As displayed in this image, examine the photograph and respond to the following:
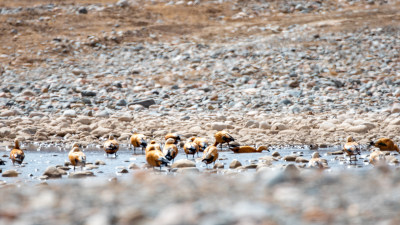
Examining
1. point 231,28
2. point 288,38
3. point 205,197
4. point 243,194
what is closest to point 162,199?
point 205,197

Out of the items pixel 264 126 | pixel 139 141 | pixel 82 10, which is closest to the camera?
pixel 139 141

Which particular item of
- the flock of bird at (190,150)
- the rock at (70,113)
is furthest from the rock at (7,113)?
the flock of bird at (190,150)

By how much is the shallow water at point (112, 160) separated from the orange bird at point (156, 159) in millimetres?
367

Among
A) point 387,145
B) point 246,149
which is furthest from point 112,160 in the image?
point 387,145

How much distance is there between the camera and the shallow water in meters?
9.47

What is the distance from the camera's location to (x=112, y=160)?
37.9 feet

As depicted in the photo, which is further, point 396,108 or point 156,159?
point 396,108

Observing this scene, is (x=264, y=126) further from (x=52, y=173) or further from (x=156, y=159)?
(x=52, y=173)

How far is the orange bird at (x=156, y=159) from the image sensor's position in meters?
9.52

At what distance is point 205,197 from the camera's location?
498 centimetres

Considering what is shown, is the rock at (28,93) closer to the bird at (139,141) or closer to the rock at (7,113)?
the rock at (7,113)

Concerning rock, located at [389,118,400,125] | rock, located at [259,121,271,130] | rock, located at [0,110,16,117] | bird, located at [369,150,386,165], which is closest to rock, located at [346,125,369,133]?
rock, located at [389,118,400,125]

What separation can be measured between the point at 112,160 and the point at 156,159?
2.21 meters

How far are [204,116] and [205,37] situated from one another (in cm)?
1117
